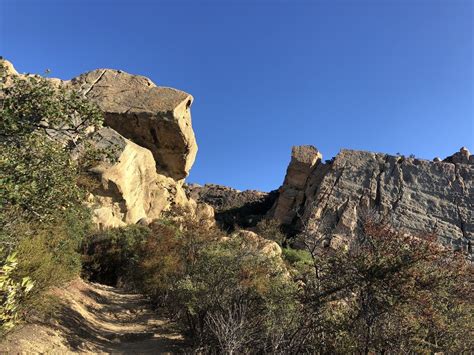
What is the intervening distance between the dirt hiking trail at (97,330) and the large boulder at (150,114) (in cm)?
1795

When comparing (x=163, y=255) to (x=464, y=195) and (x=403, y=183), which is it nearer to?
(x=403, y=183)

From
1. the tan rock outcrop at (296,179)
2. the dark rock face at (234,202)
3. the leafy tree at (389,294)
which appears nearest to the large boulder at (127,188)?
the dark rock face at (234,202)

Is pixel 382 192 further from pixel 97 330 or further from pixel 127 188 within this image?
pixel 97 330

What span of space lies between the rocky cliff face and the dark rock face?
379 inches

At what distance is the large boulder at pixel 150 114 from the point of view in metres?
36.0

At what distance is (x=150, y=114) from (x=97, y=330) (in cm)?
2368

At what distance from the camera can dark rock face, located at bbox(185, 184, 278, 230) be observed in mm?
47719

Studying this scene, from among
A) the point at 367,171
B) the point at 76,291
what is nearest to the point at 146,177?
the point at 76,291

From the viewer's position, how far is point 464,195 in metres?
42.3

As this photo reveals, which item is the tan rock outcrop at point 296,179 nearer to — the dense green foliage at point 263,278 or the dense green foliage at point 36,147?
the dense green foliage at point 263,278

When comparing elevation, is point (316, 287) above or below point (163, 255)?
below

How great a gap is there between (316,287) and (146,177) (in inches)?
1110

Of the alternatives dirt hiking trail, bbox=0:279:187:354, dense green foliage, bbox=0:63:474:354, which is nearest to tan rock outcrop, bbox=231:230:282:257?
dense green foliage, bbox=0:63:474:354

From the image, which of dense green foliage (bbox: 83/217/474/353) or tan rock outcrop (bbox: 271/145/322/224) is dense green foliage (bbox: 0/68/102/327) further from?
tan rock outcrop (bbox: 271/145/322/224)
